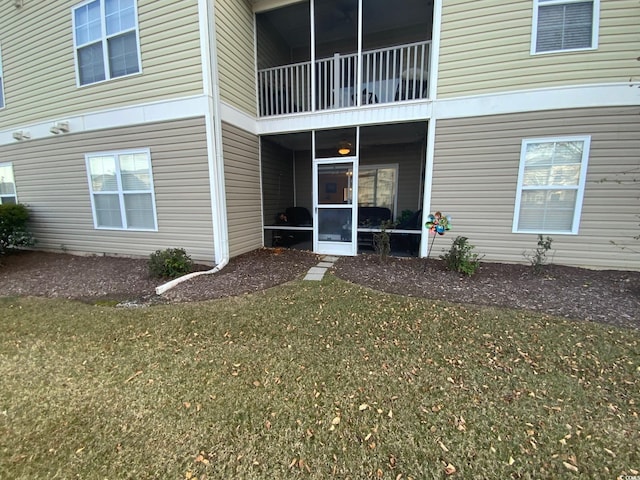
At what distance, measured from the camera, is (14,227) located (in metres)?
6.91

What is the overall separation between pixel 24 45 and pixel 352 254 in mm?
9658

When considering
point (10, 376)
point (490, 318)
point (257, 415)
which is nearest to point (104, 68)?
point (10, 376)

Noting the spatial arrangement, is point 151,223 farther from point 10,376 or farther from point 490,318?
point 490,318

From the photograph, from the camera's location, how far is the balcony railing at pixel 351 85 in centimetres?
577

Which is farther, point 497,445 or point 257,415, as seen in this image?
point 257,415

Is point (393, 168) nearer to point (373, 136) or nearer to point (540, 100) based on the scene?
point (373, 136)

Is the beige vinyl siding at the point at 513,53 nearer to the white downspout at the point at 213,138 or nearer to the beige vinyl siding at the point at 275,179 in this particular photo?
the white downspout at the point at 213,138

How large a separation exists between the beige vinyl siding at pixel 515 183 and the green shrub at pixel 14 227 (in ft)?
33.8

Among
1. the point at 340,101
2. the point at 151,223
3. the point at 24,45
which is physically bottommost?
the point at 151,223

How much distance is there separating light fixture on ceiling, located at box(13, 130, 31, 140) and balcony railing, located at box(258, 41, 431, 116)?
20.3ft

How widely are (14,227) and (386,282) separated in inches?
369

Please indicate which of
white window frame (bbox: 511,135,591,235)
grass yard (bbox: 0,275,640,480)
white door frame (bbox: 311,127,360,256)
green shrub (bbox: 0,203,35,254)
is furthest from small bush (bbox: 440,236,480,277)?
green shrub (bbox: 0,203,35,254)

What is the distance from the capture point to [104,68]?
5848 mm

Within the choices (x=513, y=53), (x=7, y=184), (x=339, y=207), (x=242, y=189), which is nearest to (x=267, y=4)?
(x=242, y=189)
